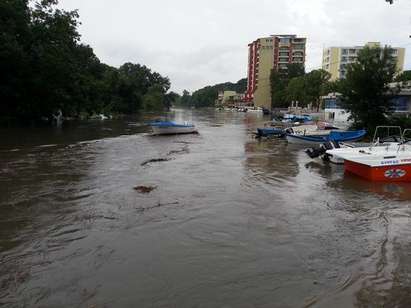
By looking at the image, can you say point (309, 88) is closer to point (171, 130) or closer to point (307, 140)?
point (171, 130)

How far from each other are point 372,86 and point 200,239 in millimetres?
27574

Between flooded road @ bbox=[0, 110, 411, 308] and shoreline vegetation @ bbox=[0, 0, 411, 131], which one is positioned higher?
shoreline vegetation @ bbox=[0, 0, 411, 131]

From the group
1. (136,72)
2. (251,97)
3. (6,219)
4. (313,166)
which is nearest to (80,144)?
(313,166)

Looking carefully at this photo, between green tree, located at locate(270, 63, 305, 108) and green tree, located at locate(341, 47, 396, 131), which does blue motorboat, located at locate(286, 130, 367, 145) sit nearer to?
green tree, located at locate(341, 47, 396, 131)

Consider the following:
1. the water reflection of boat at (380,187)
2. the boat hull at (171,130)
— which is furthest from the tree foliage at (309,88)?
the water reflection of boat at (380,187)

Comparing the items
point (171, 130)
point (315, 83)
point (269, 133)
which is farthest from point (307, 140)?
point (315, 83)

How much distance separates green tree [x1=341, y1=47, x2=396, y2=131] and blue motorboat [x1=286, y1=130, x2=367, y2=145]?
16.0 feet

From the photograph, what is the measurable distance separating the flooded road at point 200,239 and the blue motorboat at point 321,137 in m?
10.5

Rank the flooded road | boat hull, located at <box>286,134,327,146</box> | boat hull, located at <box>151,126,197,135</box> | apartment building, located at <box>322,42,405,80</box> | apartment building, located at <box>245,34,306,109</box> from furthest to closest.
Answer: apartment building, located at <box>245,34,306,109</box> → apartment building, located at <box>322,42,405,80</box> → boat hull, located at <box>151,126,197,135</box> → boat hull, located at <box>286,134,327,146</box> → the flooded road

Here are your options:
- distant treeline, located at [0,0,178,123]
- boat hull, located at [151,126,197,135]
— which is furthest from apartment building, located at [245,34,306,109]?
boat hull, located at [151,126,197,135]

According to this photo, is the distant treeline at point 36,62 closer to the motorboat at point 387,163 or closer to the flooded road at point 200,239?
the flooded road at point 200,239

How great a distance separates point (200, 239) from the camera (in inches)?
352

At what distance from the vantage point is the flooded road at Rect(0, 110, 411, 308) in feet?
21.1

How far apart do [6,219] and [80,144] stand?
1797 centimetres
